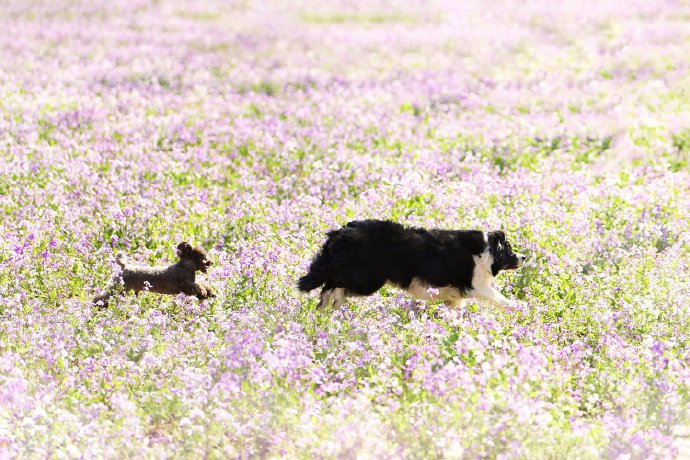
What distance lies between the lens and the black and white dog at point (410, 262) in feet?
23.2

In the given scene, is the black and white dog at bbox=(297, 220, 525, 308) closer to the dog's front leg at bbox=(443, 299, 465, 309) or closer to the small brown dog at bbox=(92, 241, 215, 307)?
the dog's front leg at bbox=(443, 299, 465, 309)

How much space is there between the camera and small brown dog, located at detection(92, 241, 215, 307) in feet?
24.2

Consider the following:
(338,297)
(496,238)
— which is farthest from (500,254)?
(338,297)

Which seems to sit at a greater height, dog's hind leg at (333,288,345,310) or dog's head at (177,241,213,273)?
dog's head at (177,241,213,273)

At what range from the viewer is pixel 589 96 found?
54.4 ft

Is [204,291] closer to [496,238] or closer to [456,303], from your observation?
[456,303]

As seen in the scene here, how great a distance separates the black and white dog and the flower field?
0.18 m

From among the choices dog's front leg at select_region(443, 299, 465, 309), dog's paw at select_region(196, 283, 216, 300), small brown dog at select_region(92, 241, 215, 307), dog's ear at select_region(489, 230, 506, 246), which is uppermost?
dog's ear at select_region(489, 230, 506, 246)

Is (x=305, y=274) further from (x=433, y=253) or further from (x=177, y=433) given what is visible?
(x=177, y=433)

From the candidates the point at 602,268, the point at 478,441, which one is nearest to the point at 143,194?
the point at 602,268

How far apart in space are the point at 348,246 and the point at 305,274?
0.78m

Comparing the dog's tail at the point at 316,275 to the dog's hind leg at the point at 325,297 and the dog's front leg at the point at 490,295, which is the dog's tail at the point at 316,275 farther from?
the dog's front leg at the point at 490,295

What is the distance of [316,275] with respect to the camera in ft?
23.8

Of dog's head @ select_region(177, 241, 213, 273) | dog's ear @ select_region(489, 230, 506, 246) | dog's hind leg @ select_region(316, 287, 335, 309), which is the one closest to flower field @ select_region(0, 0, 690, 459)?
dog's hind leg @ select_region(316, 287, 335, 309)
